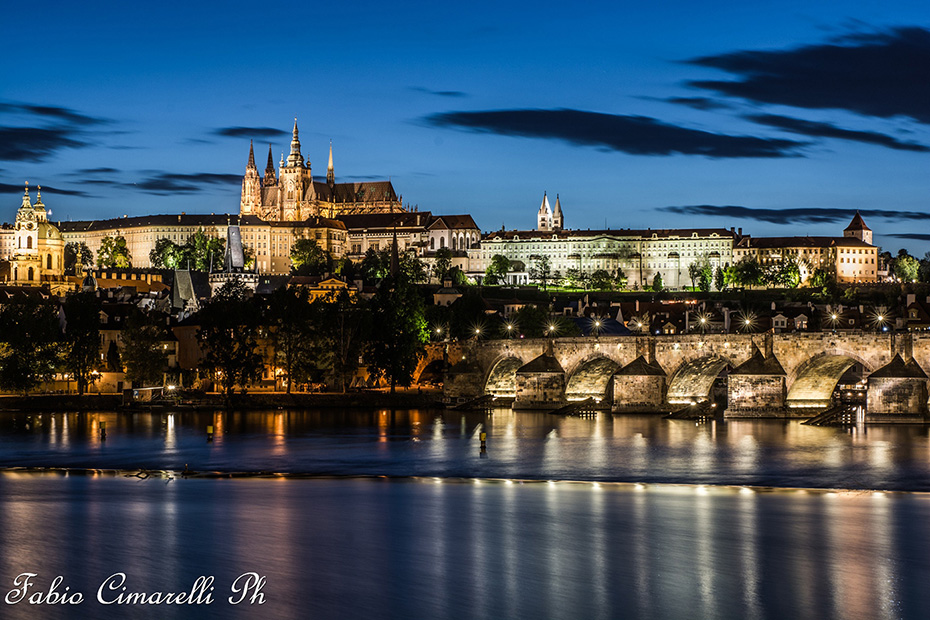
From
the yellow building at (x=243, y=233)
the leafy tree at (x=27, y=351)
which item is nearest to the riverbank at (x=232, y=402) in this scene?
the leafy tree at (x=27, y=351)

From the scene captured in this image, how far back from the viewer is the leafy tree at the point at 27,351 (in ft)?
197

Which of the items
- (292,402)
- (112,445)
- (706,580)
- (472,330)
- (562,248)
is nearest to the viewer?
(706,580)

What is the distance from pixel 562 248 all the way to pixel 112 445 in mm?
138180

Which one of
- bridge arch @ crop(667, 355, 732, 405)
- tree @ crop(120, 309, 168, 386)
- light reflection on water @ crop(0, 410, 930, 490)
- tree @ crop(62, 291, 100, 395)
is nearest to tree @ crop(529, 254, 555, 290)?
tree @ crop(120, 309, 168, 386)

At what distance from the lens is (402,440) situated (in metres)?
47.1

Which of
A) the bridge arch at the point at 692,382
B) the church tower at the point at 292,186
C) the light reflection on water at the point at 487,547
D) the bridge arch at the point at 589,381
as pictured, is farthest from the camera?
the church tower at the point at 292,186

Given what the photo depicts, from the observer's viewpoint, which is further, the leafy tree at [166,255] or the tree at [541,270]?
the tree at [541,270]

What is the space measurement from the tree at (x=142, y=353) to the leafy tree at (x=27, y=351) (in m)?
3.45

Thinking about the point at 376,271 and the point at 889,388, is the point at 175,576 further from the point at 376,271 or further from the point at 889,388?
the point at 376,271

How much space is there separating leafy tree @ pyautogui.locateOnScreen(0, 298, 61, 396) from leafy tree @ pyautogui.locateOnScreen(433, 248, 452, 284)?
314 ft

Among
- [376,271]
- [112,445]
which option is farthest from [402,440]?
[376,271]

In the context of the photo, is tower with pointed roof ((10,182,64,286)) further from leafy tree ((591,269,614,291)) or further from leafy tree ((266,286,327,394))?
leafy tree ((266,286,327,394))

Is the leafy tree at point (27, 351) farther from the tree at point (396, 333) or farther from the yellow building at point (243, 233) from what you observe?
the yellow building at point (243, 233)

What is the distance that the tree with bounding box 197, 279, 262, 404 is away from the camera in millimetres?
61219
